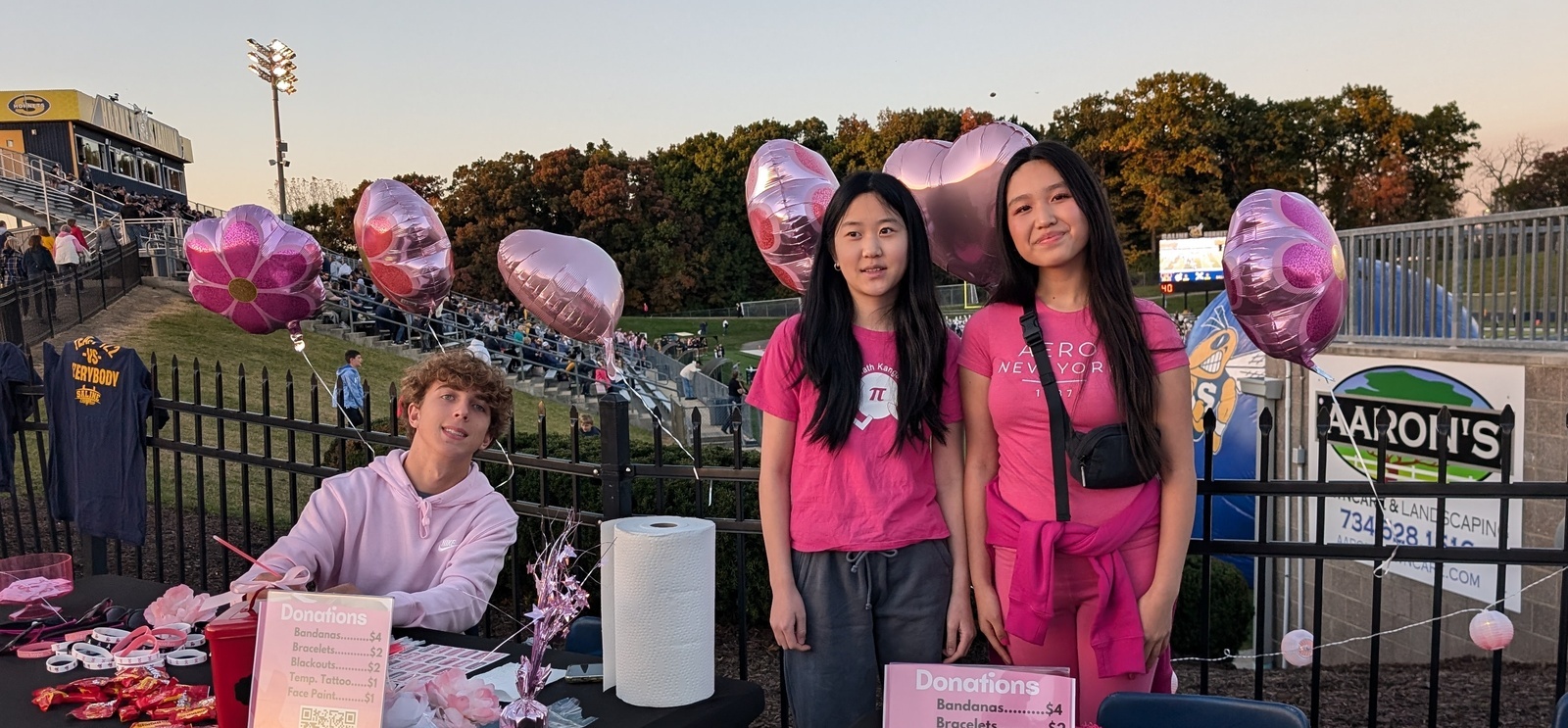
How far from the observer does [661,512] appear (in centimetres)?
319

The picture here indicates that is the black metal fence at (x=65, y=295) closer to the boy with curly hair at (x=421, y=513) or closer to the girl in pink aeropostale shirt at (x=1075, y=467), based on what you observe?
the boy with curly hair at (x=421, y=513)

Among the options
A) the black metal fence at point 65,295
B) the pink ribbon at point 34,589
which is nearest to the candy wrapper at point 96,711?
the pink ribbon at point 34,589

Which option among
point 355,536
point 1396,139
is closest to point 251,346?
point 355,536

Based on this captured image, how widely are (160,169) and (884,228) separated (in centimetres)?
6637

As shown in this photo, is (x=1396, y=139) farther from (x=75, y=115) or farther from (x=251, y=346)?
(x=75, y=115)

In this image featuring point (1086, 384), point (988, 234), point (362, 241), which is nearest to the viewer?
→ point (1086, 384)

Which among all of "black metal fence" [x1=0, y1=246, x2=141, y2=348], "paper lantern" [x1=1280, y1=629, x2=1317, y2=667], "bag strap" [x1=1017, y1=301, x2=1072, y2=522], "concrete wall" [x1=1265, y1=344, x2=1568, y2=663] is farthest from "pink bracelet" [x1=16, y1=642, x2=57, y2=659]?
"black metal fence" [x1=0, y1=246, x2=141, y2=348]

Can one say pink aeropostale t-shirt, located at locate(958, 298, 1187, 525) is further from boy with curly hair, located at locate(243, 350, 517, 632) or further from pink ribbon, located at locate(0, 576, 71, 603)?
pink ribbon, located at locate(0, 576, 71, 603)

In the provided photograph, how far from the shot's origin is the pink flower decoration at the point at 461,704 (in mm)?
1440

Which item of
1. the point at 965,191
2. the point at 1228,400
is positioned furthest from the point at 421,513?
the point at 1228,400

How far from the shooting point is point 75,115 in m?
43.8

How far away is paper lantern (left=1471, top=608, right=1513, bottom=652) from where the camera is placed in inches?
95.9

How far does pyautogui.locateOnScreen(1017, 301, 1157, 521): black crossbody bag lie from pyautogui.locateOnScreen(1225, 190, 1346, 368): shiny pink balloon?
77 cm

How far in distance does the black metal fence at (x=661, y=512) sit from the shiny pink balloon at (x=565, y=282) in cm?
46
